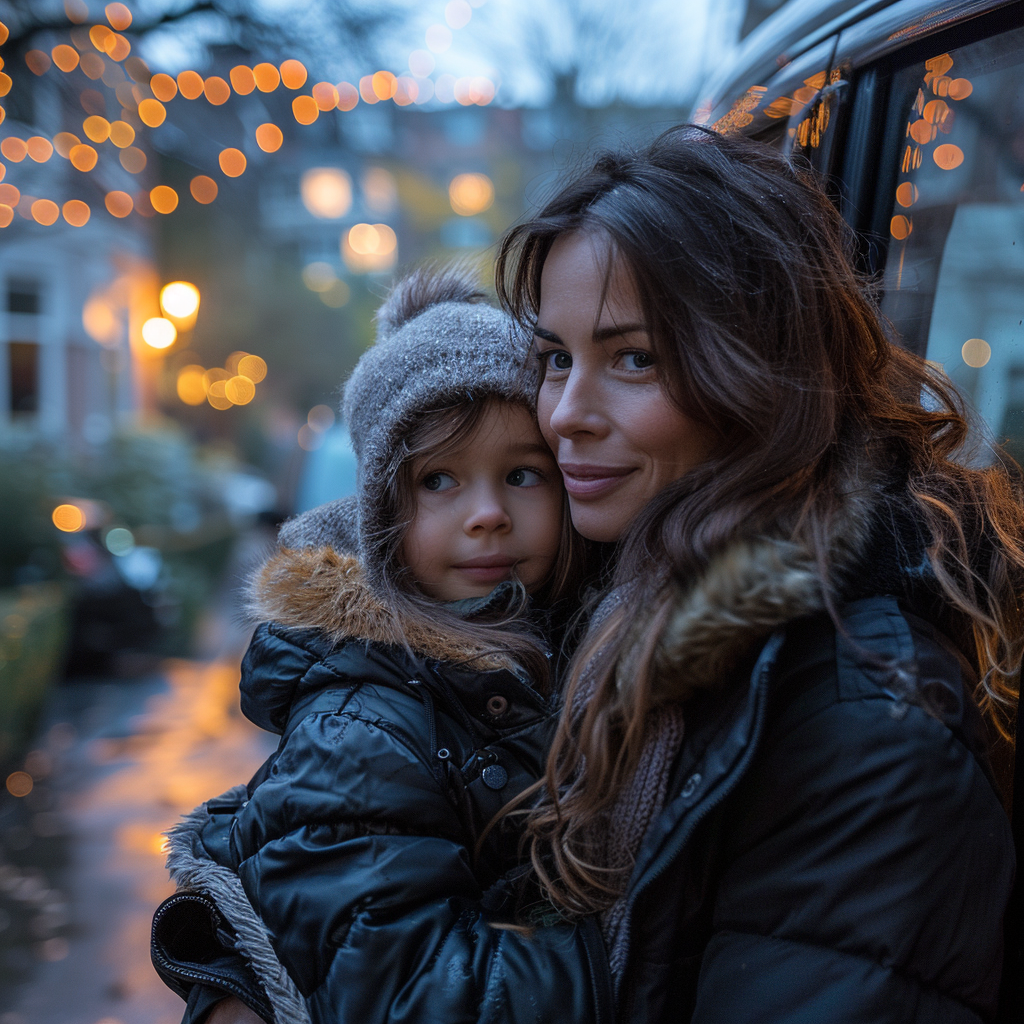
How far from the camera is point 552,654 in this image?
1.84m

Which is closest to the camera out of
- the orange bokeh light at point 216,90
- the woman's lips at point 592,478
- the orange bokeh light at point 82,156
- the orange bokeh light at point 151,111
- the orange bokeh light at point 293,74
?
the woman's lips at point 592,478

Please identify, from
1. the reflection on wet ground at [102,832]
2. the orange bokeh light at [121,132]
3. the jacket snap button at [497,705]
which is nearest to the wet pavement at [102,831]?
the reflection on wet ground at [102,832]

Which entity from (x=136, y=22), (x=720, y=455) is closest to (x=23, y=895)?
(x=720, y=455)

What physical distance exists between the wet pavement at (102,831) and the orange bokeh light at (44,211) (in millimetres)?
6420

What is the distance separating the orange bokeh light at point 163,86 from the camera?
8.16 m

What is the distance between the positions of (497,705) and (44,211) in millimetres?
11593

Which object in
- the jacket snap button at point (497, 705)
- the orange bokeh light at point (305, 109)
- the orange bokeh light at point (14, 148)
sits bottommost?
the jacket snap button at point (497, 705)

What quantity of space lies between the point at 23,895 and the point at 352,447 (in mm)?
3279

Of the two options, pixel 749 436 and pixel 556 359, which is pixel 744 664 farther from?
pixel 556 359

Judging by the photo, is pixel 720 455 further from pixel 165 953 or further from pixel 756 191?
pixel 165 953

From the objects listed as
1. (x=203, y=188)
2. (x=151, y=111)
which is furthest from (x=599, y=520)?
(x=203, y=188)

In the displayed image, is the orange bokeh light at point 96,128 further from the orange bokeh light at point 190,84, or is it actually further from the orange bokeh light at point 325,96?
the orange bokeh light at point 325,96

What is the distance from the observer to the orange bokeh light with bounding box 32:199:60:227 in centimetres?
1086

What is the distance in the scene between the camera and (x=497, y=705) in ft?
5.39
